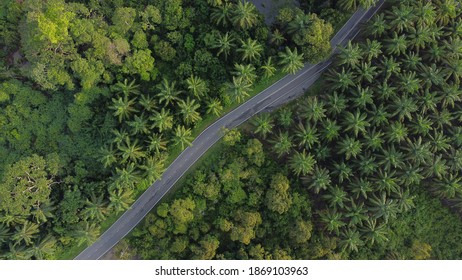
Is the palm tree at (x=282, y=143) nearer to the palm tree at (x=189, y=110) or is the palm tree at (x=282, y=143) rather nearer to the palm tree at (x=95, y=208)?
the palm tree at (x=189, y=110)

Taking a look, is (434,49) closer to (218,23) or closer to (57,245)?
(218,23)

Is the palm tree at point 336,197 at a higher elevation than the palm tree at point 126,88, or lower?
lower

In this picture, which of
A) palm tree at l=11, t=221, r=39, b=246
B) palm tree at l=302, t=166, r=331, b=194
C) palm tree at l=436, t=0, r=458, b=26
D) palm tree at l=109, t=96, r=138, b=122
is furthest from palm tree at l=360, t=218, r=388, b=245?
palm tree at l=11, t=221, r=39, b=246

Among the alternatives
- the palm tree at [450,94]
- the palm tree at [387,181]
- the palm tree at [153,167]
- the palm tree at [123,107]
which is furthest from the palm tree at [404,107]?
the palm tree at [123,107]

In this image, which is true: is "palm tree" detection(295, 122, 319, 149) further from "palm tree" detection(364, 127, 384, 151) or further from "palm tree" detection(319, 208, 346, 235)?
"palm tree" detection(319, 208, 346, 235)

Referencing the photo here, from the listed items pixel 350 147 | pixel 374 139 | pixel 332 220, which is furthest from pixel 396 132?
→ pixel 332 220

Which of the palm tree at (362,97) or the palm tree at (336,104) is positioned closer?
the palm tree at (362,97)

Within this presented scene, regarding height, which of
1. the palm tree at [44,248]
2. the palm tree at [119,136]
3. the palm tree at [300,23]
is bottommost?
the palm tree at [44,248]
